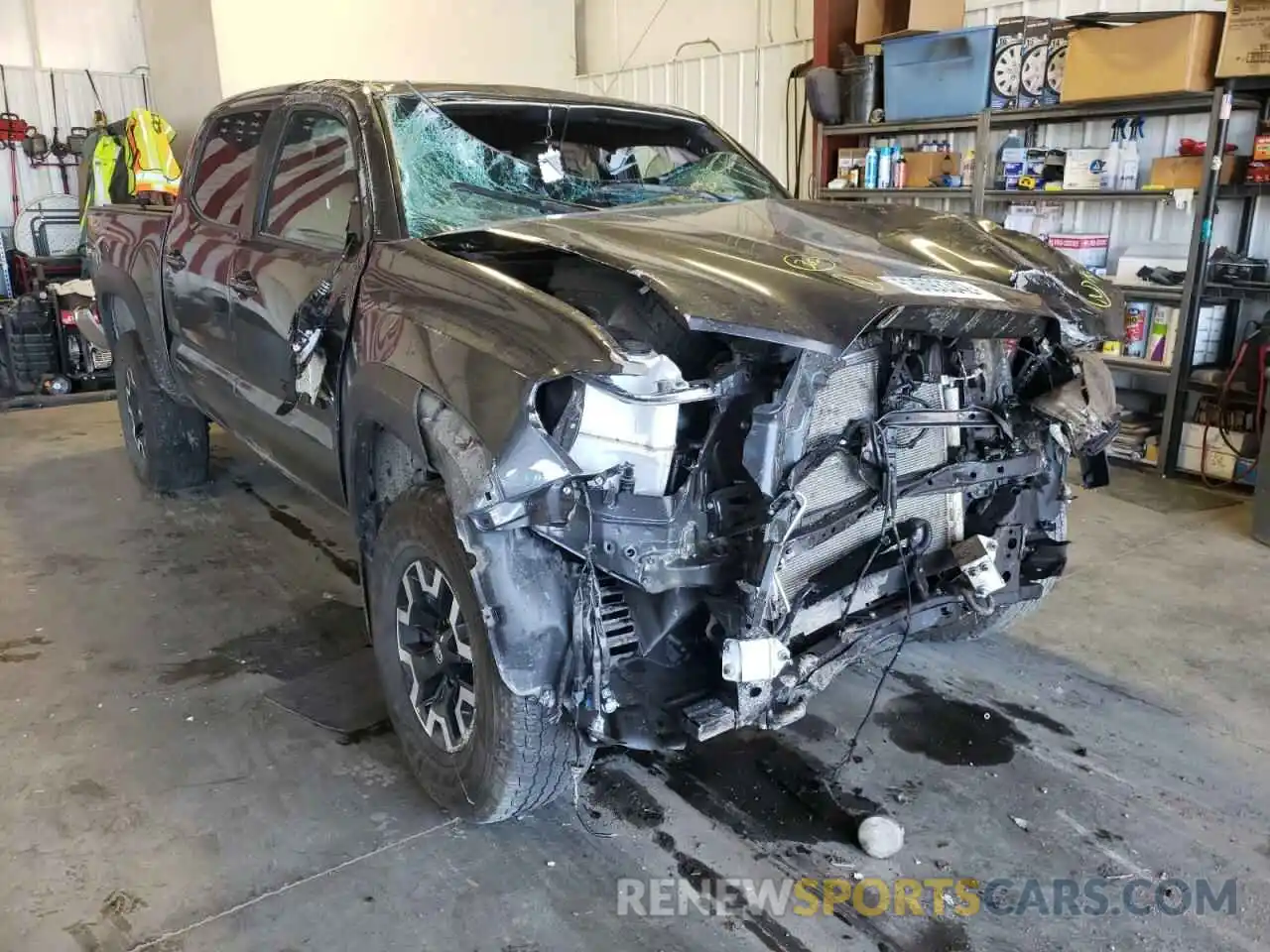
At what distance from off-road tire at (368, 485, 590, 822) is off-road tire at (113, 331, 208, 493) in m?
2.78

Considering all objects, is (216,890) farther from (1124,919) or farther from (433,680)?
(1124,919)

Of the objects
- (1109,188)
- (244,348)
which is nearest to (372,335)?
(244,348)

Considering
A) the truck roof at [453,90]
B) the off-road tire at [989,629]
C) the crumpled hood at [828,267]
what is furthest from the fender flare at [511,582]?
the off-road tire at [989,629]

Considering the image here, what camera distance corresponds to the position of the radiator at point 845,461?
7.26ft

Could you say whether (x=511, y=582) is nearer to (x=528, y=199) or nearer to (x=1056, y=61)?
→ (x=528, y=199)

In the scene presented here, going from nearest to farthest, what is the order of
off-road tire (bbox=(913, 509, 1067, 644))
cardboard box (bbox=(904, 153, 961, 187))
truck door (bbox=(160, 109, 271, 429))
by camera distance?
off-road tire (bbox=(913, 509, 1067, 644)), truck door (bbox=(160, 109, 271, 429)), cardboard box (bbox=(904, 153, 961, 187))

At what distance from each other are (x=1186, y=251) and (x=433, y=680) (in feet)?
16.5

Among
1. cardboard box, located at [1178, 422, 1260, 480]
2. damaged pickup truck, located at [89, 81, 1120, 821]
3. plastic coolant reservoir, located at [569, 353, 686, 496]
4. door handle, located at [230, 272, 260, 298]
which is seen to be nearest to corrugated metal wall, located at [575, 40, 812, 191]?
cardboard box, located at [1178, 422, 1260, 480]

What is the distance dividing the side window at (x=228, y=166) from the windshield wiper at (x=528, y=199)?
103 cm

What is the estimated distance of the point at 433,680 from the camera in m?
2.45

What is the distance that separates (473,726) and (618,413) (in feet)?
2.74

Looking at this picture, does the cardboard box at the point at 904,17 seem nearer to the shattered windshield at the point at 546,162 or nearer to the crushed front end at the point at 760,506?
the shattered windshield at the point at 546,162

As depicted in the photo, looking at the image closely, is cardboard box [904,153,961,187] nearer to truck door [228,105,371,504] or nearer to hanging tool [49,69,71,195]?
truck door [228,105,371,504]

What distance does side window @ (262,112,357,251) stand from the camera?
2.81m
